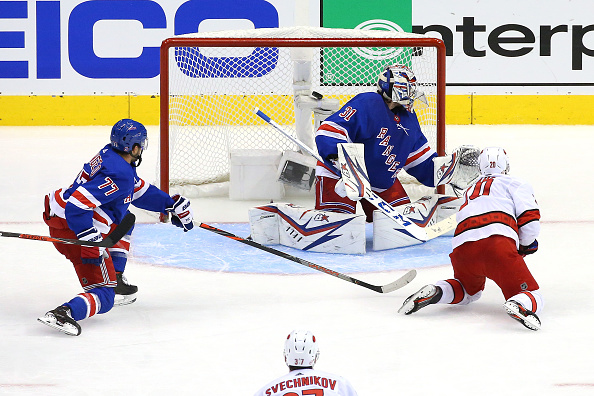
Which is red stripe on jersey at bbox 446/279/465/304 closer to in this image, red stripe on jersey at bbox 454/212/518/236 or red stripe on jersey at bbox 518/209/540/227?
red stripe on jersey at bbox 454/212/518/236

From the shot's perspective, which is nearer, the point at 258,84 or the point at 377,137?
the point at 377,137

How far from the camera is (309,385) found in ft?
5.85

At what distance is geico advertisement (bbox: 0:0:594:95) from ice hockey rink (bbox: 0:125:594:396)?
13.1 ft

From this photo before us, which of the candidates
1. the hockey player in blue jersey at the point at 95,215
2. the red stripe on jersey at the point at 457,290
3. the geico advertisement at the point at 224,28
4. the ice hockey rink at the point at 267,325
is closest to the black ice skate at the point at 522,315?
the ice hockey rink at the point at 267,325

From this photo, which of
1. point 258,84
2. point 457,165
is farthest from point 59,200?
point 258,84

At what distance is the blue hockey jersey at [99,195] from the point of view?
123 inches

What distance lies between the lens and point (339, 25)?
8867 mm

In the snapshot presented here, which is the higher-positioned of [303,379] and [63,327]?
[303,379]

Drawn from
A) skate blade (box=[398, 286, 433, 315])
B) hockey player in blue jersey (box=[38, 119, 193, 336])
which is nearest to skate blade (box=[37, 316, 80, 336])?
Answer: hockey player in blue jersey (box=[38, 119, 193, 336])

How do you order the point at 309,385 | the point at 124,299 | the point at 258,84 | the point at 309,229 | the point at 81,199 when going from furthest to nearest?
the point at 258,84
the point at 309,229
the point at 124,299
the point at 81,199
the point at 309,385

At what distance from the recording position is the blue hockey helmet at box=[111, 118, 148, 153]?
323 cm

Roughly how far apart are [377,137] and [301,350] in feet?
8.93

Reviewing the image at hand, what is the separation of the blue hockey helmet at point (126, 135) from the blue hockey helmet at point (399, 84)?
1466 mm

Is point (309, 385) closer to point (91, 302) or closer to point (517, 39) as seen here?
point (91, 302)
